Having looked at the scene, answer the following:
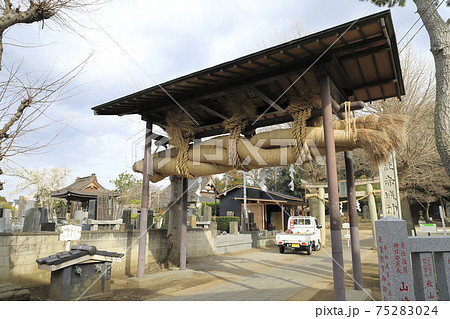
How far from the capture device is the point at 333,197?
175 inches

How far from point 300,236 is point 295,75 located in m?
9.98

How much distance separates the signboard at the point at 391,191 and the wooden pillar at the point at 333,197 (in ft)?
29.8

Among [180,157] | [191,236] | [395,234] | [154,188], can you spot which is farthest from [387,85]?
[154,188]

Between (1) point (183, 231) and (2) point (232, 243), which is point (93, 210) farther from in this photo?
(1) point (183, 231)

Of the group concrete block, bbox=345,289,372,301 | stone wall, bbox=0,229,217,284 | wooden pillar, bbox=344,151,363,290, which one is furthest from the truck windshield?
concrete block, bbox=345,289,372,301

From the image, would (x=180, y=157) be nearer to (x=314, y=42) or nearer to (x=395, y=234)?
(x=314, y=42)

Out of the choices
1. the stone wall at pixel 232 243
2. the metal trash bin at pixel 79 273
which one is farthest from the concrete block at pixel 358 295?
the stone wall at pixel 232 243

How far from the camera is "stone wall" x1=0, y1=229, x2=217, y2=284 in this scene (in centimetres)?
583

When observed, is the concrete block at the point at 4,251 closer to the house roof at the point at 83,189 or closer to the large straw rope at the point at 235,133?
the large straw rope at the point at 235,133

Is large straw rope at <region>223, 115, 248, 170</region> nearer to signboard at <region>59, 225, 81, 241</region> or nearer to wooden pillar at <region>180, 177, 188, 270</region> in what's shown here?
wooden pillar at <region>180, 177, 188, 270</region>

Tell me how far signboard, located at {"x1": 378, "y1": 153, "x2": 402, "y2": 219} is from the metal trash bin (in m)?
11.5

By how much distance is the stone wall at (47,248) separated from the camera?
583 centimetres

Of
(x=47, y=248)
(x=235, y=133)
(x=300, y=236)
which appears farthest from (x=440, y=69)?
(x=47, y=248)
